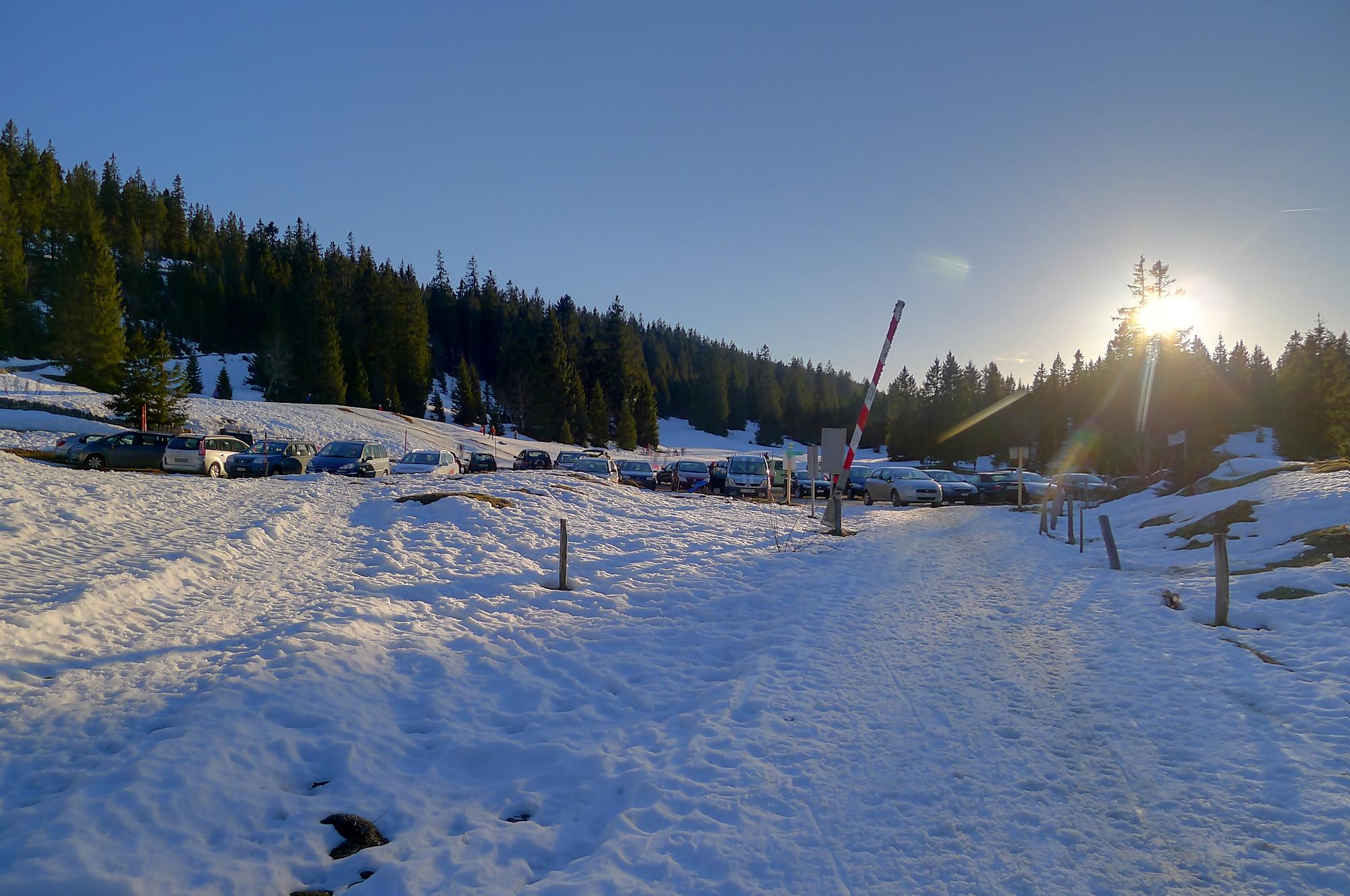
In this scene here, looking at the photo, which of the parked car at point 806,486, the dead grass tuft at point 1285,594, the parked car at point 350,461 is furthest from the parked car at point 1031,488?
the parked car at point 350,461

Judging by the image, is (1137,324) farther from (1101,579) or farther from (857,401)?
(857,401)

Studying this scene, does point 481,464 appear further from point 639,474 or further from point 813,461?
point 813,461

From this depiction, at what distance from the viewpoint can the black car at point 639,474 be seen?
113ft

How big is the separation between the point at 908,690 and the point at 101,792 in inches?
239

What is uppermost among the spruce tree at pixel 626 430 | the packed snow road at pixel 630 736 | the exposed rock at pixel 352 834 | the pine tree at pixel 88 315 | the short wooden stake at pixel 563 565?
the pine tree at pixel 88 315

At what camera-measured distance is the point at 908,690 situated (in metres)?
6.41

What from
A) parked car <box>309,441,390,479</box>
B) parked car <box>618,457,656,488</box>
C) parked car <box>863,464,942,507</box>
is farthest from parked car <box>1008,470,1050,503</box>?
parked car <box>309,441,390,479</box>

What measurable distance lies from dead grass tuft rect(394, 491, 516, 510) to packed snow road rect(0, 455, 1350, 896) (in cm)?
503

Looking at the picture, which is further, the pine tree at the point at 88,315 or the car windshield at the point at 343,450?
the pine tree at the point at 88,315

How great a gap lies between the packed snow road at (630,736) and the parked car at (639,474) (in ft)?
76.7

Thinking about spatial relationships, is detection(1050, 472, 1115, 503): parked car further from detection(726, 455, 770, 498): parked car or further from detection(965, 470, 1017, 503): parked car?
detection(726, 455, 770, 498): parked car

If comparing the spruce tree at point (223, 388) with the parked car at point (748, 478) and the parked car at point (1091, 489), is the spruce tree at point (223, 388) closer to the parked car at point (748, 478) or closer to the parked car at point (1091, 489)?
the parked car at point (748, 478)

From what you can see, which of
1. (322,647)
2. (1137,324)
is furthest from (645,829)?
(1137,324)

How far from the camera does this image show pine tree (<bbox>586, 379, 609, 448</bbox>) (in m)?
75.2
